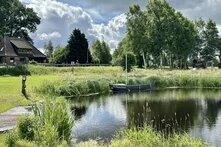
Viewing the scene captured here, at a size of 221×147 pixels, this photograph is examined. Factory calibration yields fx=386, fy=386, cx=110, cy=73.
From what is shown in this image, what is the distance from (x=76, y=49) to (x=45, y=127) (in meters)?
77.3

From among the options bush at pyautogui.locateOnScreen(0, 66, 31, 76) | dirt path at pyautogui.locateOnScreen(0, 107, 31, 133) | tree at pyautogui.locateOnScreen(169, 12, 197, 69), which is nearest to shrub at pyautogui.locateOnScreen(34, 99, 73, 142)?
dirt path at pyautogui.locateOnScreen(0, 107, 31, 133)

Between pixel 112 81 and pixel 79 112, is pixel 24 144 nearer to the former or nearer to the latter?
pixel 79 112

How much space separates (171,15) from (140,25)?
7.42 m

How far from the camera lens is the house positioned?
8221 centimetres

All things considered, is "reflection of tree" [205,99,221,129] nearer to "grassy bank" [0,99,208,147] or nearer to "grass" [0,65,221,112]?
"grassy bank" [0,99,208,147]

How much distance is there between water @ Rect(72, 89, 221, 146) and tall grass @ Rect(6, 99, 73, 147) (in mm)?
3289

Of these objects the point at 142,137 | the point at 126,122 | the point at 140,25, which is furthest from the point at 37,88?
the point at 140,25

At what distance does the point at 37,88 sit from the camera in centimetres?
3697

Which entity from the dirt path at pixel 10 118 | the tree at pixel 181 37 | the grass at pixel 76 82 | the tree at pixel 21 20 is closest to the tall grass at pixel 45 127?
the dirt path at pixel 10 118

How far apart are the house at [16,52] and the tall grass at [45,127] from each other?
66667 mm

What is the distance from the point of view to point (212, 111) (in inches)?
1185

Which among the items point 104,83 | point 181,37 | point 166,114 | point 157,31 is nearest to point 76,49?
point 157,31

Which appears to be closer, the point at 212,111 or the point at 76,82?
the point at 212,111

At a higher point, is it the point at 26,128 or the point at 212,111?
the point at 26,128
